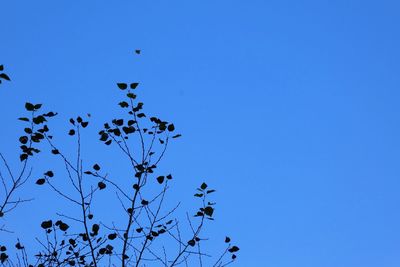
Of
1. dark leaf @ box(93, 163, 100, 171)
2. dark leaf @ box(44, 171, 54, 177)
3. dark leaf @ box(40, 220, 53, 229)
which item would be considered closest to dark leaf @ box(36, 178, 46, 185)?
dark leaf @ box(44, 171, 54, 177)

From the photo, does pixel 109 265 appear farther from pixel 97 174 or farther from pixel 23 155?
pixel 23 155

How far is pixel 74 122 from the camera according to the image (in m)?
6.08

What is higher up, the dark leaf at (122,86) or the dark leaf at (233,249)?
the dark leaf at (122,86)

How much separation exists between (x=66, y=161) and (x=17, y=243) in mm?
1624

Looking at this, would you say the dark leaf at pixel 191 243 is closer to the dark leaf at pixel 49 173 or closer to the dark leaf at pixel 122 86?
the dark leaf at pixel 49 173

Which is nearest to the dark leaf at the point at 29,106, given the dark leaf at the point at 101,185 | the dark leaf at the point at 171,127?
the dark leaf at the point at 101,185

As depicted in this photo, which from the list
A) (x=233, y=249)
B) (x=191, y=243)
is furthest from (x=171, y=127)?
(x=233, y=249)

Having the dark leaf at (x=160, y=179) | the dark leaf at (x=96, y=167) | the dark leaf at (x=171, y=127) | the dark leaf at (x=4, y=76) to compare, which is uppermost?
the dark leaf at (x=171, y=127)

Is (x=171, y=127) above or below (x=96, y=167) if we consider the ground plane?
above

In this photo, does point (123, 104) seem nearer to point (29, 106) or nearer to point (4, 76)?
point (29, 106)

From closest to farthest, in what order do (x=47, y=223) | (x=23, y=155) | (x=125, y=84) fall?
(x=23, y=155) → (x=47, y=223) → (x=125, y=84)

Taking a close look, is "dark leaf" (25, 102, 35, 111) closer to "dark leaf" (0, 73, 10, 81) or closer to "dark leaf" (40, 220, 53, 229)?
"dark leaf" (0, 73, 10, 81)

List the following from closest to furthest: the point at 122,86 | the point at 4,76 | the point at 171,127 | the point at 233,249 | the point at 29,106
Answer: the point at 4,76
the point at 29,106
the point at 122,86
the point at 171,127
the point at 233,249

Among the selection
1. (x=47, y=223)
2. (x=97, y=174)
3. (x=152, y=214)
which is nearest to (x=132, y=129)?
(x=97, y=174)
